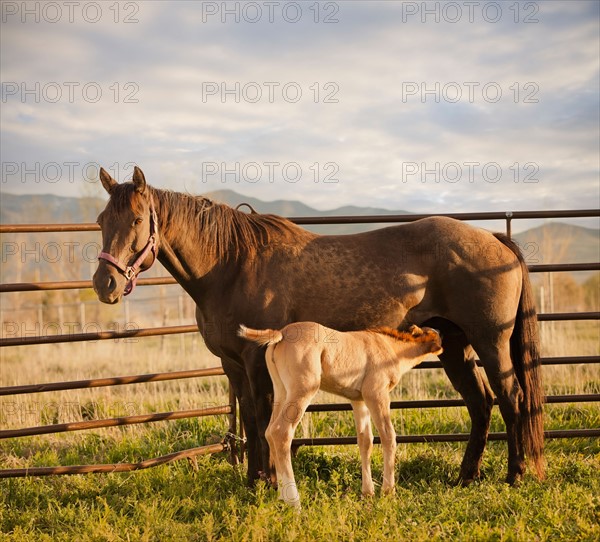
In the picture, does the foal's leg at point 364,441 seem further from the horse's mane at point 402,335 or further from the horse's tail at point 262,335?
the horse's tail at point 262,335

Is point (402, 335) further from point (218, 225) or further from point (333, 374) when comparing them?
point (218, 225)

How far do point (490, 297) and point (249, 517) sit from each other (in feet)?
8.28

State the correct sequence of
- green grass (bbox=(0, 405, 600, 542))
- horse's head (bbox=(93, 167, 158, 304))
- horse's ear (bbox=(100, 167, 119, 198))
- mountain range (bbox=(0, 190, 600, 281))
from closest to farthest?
green grass (bbox=(0, 405, 600, 542)) → horse's head (bbox=(93, 167, 158, 304)) → horse's ear (bbox=(100, 167, 119, 198)) → mountain range (bbox=(0, 190, 600, 281))

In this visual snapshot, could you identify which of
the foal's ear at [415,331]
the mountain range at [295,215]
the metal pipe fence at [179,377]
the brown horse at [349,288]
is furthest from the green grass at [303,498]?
the mountain range at [295,215]

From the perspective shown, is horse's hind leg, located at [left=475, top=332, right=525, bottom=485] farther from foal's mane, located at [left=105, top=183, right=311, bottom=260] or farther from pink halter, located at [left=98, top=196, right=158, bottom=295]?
pink halter, located at [left=98, top=196, right=158, bottom=295]

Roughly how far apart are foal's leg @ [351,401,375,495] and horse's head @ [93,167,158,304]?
76.2 inches

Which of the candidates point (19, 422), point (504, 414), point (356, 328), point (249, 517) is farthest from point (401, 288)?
point (19, 422)

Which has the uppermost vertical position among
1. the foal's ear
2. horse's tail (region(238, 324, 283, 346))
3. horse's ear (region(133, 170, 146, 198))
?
horse's ear (region(133, 170, 146, 198))

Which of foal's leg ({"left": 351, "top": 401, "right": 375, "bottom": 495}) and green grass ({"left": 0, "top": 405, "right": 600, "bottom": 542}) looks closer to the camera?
green grass ({"left": 0, "top": 405, "right": 600, "bottom": 542})

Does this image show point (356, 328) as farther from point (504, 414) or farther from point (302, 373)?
point (504, 414)

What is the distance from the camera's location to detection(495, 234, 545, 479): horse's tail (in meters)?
4.82

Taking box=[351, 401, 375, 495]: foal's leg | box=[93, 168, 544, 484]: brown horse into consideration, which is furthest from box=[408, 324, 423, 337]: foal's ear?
box=[351, 401, 375, 495]: foal's leg

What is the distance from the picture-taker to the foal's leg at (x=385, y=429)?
428cm

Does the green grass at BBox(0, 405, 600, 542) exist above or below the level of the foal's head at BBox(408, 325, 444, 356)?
below
